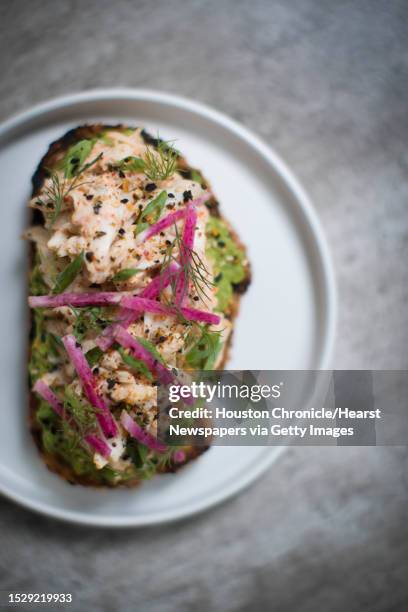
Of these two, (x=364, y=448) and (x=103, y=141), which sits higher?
(x=103, y=141)

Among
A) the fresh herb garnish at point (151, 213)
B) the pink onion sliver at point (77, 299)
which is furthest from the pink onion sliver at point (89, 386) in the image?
the fresh herb garnish at point (151, 213)

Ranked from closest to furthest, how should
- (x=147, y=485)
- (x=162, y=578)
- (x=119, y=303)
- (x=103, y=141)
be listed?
(x=119, y=303)
(x=103, y=141)
(x=147, y=485)
(x=162, y=578)

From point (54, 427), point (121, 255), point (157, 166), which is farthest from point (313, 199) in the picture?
point (54, 427)

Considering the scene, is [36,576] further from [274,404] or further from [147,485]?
[274,404]

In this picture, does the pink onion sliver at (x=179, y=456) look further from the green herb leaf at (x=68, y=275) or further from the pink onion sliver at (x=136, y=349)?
the green herb leaf at (x=68, y=275)

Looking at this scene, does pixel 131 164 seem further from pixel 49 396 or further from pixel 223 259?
pixel 49 396

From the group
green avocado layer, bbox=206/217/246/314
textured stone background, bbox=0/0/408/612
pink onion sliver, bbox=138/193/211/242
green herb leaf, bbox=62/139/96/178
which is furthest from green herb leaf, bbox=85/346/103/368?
textured stone background, bbox=0/0/408/612

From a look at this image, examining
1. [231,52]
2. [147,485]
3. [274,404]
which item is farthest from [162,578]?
[231,52]
